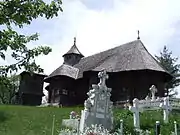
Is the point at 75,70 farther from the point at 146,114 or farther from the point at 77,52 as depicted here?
the point at 146,114

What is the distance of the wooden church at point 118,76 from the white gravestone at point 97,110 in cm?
1434

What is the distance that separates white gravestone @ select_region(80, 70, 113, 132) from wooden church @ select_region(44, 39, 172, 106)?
14.3 metres

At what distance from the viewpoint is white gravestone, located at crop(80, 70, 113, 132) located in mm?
18344

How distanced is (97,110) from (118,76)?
17.0m

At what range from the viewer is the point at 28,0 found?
6.41 m

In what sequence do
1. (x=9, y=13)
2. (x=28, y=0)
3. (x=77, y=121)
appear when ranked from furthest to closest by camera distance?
(x=77, y=121)
(x=28, y=0)
(x=9, y=13)

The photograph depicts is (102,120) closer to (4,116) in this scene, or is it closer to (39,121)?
(39,121)

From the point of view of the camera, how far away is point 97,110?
61.9 ft

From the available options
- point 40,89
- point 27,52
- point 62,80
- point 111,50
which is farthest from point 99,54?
point 27,52

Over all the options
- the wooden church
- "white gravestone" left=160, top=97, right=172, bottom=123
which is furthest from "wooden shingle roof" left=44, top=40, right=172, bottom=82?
"white gravestone" left=160, top=97, right=172, bottom=123

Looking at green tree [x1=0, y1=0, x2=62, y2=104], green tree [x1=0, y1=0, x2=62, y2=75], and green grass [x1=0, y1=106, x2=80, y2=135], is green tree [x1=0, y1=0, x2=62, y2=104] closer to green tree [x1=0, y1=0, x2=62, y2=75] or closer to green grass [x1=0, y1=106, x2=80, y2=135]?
green tree [x1=0, y1=0, x2=62, y2=75]

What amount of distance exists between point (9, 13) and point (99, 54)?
38313 millimetres

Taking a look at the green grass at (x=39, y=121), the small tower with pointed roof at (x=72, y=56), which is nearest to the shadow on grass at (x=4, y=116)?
the green grass at (x=39, y=121)

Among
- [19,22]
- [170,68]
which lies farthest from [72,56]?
[19,22]
